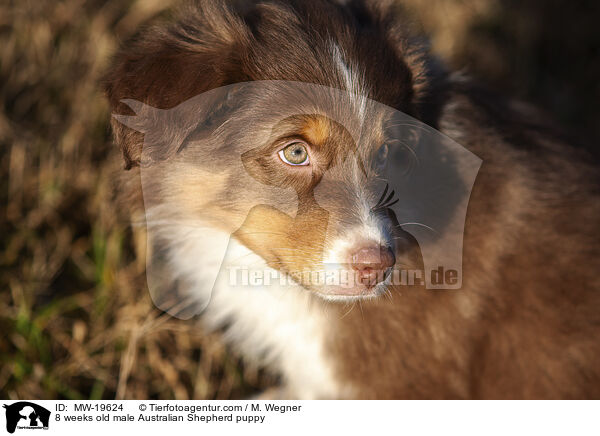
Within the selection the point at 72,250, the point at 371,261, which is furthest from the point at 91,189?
the point at 371,261

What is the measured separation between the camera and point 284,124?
2.33 metres

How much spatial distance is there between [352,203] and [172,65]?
0.81m

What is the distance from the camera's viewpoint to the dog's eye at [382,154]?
2.50 m

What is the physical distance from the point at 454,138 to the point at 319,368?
46.0 inches

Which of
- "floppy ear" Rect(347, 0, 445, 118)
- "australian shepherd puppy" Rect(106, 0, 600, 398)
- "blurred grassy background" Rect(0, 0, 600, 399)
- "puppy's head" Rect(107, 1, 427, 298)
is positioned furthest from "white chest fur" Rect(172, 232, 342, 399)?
"floppy ear" Rect(347, 0, 445, 118)

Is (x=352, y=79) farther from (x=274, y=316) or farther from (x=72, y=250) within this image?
(x=72, y=250)

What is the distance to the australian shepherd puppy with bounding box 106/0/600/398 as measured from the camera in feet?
7.65

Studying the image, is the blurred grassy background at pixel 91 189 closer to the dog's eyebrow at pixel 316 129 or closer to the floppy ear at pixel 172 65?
the floppy ear at pixel 172 65

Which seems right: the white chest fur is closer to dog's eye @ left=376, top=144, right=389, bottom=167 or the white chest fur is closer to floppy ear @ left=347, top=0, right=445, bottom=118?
dog's eye @ left=376, top=144, right=389, bottom=167

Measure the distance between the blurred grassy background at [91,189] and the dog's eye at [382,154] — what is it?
860 mm
